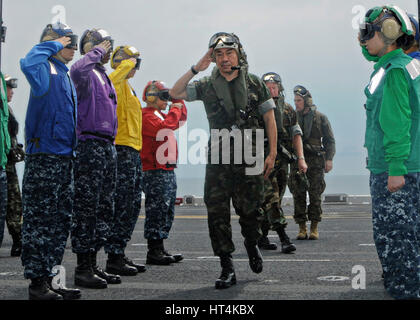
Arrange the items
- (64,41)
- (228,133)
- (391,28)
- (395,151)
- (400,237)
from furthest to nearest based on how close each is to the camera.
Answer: (228,133) < (64,41) < (391,28) < (400,237) < (395,151)

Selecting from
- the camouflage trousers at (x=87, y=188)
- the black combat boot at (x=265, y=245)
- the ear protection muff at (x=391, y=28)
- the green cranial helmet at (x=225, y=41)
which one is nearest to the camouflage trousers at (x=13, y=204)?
the camouflage trousers at (x=87, y=188)

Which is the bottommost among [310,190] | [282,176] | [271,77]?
[310,190]

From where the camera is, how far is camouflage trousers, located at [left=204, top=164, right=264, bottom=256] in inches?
218

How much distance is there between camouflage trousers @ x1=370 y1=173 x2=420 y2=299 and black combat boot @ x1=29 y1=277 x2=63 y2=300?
8.17 feet

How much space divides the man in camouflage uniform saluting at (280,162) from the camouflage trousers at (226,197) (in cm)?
207

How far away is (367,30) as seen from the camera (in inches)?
169

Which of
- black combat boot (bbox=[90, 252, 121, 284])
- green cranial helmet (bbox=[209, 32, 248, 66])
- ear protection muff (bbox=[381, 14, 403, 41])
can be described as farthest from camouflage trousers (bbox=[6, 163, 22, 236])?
ear protection muff (bbox=[381, 14, 403, 41])

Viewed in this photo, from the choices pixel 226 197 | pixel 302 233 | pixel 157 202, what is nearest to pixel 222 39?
pixel 226 197

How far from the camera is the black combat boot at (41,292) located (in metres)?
4.68

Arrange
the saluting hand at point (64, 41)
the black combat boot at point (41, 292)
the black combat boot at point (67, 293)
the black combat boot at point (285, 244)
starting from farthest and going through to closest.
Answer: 1. the black combat boot at point (285, 244)
2. the saluting hand at point (64, 41)
3. the black combat boot at point (67, 293)
4. the black combat boot at point (41, 292)

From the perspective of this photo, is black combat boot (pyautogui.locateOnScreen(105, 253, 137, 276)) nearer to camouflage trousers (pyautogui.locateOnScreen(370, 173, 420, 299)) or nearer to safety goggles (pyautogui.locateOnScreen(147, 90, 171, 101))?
safety goggles (pyautogui.locateOnScreen(147, 90, 171, 101))

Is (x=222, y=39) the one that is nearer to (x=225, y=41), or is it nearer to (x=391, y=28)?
(x=225, y=41)

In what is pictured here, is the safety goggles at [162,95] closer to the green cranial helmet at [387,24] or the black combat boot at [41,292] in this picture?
the black combat boot at [41,292]

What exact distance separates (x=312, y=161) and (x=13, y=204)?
4.93 m
